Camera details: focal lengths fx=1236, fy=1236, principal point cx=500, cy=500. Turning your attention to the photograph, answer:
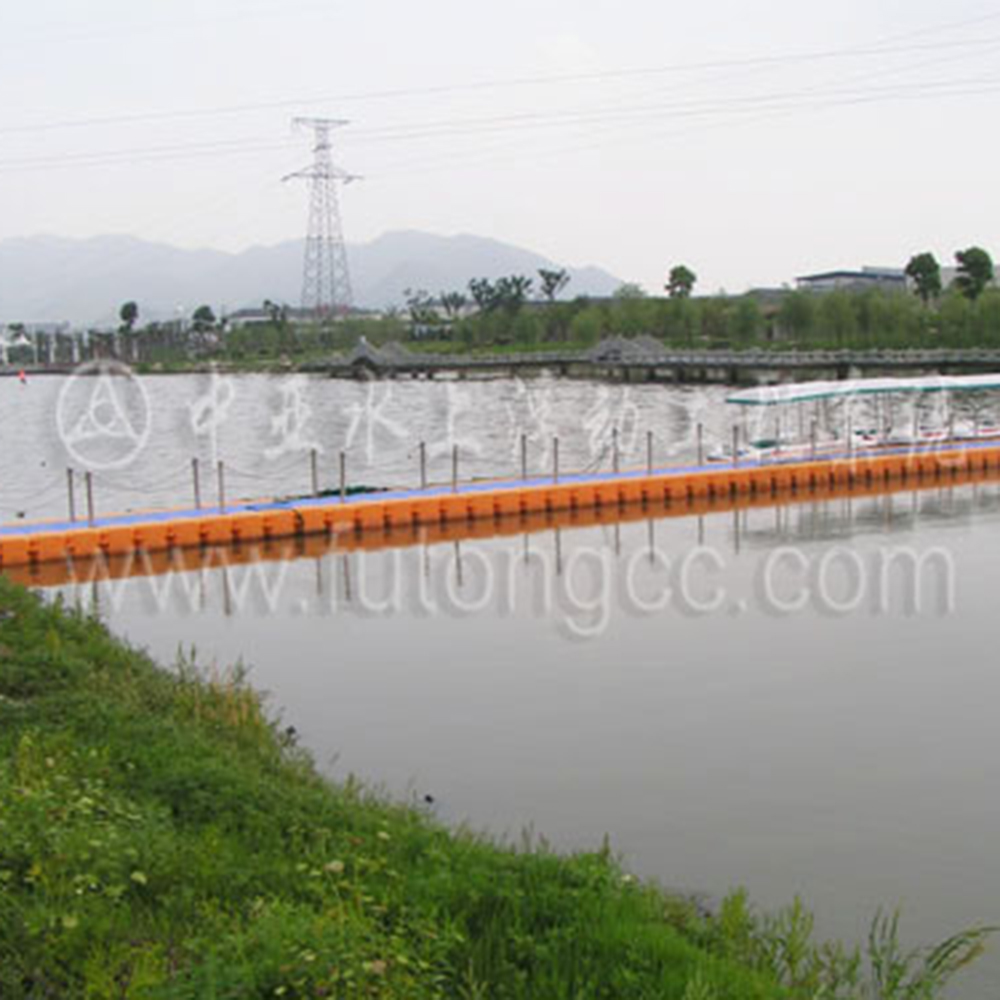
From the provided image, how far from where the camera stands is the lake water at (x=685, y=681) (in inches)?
390

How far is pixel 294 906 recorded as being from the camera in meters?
5.84

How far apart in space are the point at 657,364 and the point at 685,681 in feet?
268

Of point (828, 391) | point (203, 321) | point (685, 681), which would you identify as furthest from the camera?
point (203, 321)

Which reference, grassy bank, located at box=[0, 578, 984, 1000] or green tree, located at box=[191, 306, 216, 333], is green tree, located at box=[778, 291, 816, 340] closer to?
grassy bank, located at box=[0, 578, 984, 1000]

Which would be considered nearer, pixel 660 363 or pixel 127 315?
pixel 660 363

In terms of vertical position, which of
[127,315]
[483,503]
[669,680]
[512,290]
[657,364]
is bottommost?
[669,680]

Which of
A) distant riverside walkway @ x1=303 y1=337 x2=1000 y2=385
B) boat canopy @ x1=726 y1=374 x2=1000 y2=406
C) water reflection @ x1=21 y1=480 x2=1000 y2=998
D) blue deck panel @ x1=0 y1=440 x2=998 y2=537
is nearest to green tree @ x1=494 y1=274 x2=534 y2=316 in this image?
distant riverside walkway @ x1=303 y1=337 x2=1000 y2=385

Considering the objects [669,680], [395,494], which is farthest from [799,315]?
[669,680]

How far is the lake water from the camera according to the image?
9.91 meters

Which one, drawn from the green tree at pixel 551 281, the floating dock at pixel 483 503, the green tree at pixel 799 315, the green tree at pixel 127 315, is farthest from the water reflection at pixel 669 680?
the green tree at pixel 127 315

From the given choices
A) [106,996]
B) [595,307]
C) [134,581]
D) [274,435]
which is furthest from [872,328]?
[106,996]

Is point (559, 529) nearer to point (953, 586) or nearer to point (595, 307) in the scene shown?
point (953, 586)

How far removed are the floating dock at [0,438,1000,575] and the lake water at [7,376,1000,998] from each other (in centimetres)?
112

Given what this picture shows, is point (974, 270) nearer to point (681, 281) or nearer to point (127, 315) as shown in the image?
point (681, 281)
